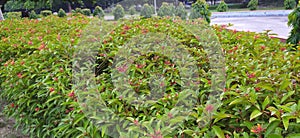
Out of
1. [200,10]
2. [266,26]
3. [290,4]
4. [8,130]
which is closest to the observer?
[8,130]

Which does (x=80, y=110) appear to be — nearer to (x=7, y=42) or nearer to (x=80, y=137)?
(x=80, y=137)

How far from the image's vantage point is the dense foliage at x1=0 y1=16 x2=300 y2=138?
39.6 inches

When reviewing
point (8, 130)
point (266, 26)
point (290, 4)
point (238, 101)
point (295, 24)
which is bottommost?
point (8, 130)

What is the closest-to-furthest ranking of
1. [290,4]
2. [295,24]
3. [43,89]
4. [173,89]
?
[173,89], [43,89], [295,24], [290,4]

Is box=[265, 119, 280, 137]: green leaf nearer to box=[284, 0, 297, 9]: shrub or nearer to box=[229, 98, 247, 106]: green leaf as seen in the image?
box=[229, 98, 247, 106]: green leaf

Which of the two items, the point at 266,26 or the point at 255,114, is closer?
the point at 255,114

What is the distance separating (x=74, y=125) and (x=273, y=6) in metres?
22.3

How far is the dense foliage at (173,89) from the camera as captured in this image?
100 centimetres

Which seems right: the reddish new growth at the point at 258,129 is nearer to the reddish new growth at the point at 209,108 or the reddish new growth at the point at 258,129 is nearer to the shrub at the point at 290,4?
the reddish new growth at the point at 209,108

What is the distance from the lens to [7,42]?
2.52m

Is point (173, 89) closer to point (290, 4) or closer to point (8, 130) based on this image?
point (8, 130)

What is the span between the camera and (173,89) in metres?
1.31

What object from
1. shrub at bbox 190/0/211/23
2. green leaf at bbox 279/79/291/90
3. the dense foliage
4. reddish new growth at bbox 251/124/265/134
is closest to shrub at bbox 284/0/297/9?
shrub at bbox 190/0/211/23

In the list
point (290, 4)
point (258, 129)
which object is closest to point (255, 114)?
point (258, 129)
